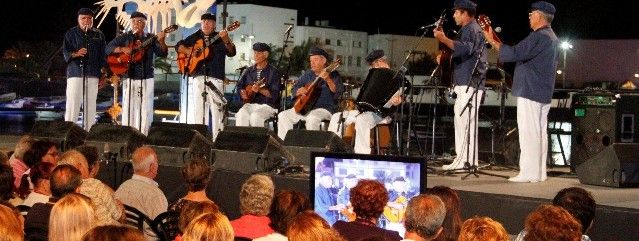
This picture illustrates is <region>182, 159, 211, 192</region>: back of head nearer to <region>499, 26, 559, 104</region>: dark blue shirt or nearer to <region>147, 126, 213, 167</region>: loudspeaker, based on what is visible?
<region>499, 26, 559, 104</region>: dark blue shirt

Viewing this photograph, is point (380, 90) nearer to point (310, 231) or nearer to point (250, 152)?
point (250, 152)

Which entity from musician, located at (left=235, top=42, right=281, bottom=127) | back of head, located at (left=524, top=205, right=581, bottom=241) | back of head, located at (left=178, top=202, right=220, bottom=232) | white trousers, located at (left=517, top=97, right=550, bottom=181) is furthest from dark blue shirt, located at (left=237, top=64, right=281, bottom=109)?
back of head, located at (left=524, top=205, right=581, bottom=241)

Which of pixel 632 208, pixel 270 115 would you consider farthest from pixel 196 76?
pixel 632 208

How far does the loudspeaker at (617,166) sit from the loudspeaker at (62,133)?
6.87m

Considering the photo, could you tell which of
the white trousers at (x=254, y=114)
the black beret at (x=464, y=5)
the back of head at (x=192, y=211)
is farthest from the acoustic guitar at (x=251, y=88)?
the back of head at (x=192, y=211)

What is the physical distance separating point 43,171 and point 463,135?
5206mm

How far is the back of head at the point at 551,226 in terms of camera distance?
5211 millimetres

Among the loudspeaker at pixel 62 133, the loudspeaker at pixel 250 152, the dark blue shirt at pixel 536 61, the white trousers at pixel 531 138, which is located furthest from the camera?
the loudspeaker at pixel 62 133

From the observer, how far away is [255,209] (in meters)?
6.35

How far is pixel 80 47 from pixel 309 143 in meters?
4.31

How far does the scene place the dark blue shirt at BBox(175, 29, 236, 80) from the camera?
13758 millimetres

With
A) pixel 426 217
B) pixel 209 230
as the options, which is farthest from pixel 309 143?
pixel 209 230

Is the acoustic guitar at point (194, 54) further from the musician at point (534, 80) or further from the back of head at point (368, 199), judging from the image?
the back of head at point (368, 199)

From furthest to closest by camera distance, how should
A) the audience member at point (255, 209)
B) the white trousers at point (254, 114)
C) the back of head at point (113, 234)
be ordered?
the white trousers at point (254, 114)
the audience member at point (255, 209)
the back of head at point (113, 234)
